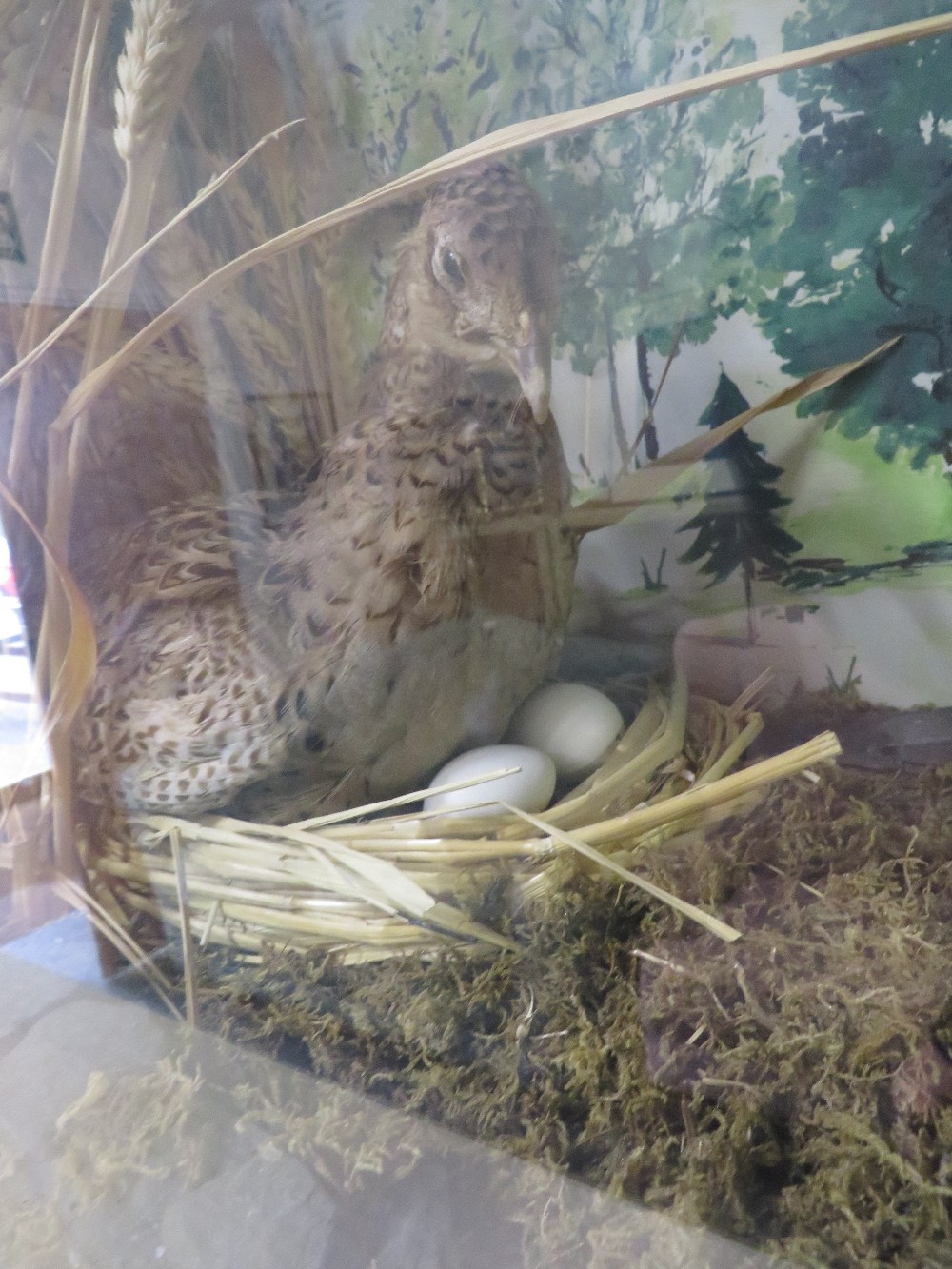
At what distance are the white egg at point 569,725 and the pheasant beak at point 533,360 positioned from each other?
25 centimetres

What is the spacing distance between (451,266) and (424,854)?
0.44 m

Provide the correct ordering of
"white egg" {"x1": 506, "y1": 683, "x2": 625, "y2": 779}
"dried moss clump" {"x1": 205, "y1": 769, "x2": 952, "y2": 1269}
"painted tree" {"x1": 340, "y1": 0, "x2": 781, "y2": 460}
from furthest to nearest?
"white egg" {"x1": 506, "y1": 683, "x2": 625, "y2": 779}, "painted tree" {"x1": 340, "y1": 0, "x2": 781, "y2": 460}, "dried moss clump" {"x1": 205, "y1": 769, "x2": 952, "y2": 1269}

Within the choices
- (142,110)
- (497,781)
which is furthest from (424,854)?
(142,110)

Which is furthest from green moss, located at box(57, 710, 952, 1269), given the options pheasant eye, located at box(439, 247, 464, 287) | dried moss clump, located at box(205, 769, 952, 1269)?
pheasant eye, located at box(439, 247, 464, 287)

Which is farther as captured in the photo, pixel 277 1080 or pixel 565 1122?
pixel 277 1080

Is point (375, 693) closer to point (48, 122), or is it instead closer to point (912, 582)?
point (912, 582)

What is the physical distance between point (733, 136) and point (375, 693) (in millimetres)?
→ 454

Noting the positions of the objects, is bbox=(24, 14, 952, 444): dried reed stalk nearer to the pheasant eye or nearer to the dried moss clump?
the pheasant eye

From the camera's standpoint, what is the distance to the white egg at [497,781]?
0.63 metres

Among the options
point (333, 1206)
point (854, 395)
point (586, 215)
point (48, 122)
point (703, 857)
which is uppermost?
point (48, 122)

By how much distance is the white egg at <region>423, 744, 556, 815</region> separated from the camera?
24.8 inches

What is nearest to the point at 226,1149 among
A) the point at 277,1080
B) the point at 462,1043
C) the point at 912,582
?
the point at 277,1080

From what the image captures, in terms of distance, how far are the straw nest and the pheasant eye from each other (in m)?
0.35

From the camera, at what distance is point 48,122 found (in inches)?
26.5
